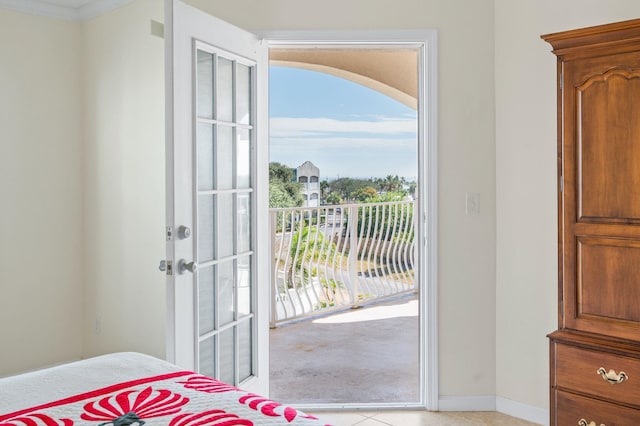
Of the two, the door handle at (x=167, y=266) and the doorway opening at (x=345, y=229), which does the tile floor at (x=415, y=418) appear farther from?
the door handle at (x=167, y=266)

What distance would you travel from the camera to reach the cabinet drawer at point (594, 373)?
89.2 inches

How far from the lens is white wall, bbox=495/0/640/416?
3.08m

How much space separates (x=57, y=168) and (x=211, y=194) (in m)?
1.95

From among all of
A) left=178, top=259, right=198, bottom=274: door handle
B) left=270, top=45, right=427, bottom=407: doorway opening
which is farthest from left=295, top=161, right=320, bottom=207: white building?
left=178, top=259, right=198, bottom=274: door handle

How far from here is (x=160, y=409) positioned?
1366 millimetres

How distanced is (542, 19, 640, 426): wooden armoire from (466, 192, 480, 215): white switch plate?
0.80m

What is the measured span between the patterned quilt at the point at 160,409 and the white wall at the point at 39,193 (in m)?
2.89

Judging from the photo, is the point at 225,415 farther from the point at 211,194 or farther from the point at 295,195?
the point at 295,195

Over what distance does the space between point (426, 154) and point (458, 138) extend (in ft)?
0.65

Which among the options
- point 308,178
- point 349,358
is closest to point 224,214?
point 349,358

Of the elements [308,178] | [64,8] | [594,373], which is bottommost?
[594,373]

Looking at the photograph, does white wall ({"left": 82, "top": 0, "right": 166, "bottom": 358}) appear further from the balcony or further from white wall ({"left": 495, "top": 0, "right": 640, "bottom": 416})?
white wall ({"left": 495, "top": 0, "right": 640, "bottom": 416})

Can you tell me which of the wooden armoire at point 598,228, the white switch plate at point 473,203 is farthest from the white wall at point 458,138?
the wooden armoire at point 598,228

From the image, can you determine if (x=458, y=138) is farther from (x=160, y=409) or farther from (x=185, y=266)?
(x=160, y=409)
